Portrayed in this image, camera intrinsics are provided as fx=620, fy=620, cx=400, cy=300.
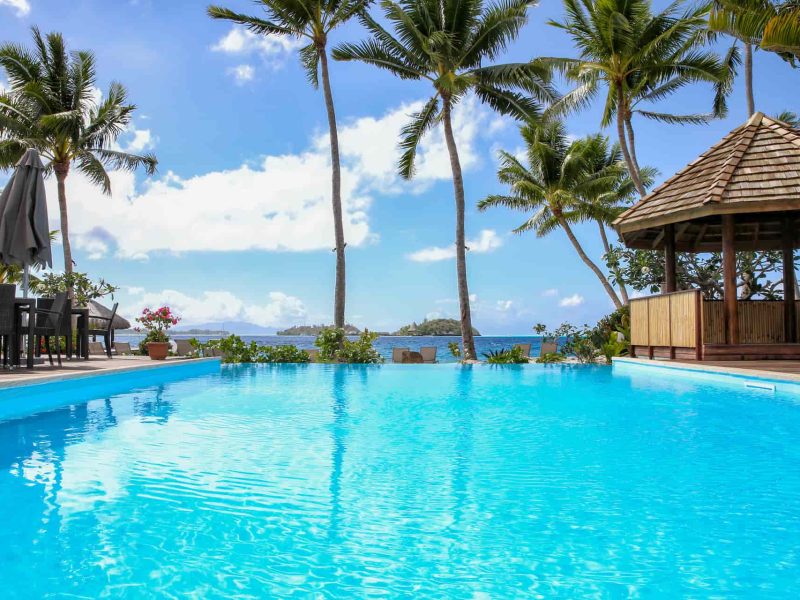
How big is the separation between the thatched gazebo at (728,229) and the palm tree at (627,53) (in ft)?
17.4

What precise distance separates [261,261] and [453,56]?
161ft

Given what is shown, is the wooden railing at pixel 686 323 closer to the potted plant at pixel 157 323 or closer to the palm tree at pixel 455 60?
the palm tree at pixel 455 60

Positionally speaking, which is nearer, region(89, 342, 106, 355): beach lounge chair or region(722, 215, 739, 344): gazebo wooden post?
region(722, 215, 739, 344): gazebo wooden post

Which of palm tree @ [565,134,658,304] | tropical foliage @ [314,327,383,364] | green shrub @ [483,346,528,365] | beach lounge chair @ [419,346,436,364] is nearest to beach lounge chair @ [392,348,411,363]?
beach lounge chair @ [419,346,436,364]

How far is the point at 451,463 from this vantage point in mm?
5023

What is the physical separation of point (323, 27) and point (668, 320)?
42.5ft

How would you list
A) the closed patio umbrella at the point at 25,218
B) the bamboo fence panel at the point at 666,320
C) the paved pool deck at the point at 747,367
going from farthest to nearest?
the bamboo fence panel at the point at 666,320
the closed patio umbrella at the point at 25,218
the paved pool deck at the point at 747,367

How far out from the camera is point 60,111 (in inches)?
888

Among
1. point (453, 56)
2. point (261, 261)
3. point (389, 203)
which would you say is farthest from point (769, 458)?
point (261, 261)

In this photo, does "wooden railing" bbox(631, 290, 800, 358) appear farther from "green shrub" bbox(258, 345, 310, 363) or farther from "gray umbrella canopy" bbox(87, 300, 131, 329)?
"gray umbrella canopy" bbox(87, 300, 131, 329)

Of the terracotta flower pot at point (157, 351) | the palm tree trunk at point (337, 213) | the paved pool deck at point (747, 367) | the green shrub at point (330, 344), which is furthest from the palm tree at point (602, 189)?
the terracotta flower pot at point (157, 351)

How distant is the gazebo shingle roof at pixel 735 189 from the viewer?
12109 millimetres

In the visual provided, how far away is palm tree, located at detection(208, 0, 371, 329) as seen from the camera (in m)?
18.4

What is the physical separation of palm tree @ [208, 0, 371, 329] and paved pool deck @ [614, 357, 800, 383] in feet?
29.2
